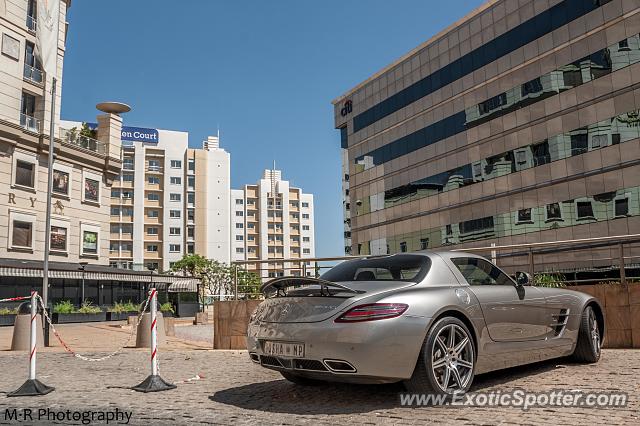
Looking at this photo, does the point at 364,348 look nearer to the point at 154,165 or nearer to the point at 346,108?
the point at 346,108

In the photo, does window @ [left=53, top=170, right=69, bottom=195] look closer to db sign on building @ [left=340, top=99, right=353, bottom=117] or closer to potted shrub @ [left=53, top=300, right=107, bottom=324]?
potted shrub @ [left=53, top=300, right=107, bottom=324]

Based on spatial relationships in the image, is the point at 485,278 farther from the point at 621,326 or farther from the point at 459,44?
the point at 459,44

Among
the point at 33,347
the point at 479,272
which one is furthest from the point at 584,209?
the point at 33,347

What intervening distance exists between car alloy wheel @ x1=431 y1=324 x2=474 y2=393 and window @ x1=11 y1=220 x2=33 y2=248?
112ft

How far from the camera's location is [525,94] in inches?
1618

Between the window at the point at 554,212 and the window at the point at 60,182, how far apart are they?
3288 cm

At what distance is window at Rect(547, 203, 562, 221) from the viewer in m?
37.8

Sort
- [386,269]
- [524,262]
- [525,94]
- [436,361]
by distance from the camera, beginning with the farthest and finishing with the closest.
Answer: [525,94] < [524,262] < [386,269] < [436,361]

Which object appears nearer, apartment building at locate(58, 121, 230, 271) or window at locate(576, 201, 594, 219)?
window at locate(576, 201, 594, 219)

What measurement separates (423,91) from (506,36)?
10306 millimetres

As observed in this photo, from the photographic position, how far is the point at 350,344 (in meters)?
4.44

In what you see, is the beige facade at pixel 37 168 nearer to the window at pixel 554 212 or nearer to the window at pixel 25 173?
the window at pixel 25 173

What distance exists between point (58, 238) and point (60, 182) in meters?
3.73

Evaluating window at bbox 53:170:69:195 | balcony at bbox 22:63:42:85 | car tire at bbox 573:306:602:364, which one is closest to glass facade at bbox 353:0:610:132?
window at bbox 53:170:69:195
